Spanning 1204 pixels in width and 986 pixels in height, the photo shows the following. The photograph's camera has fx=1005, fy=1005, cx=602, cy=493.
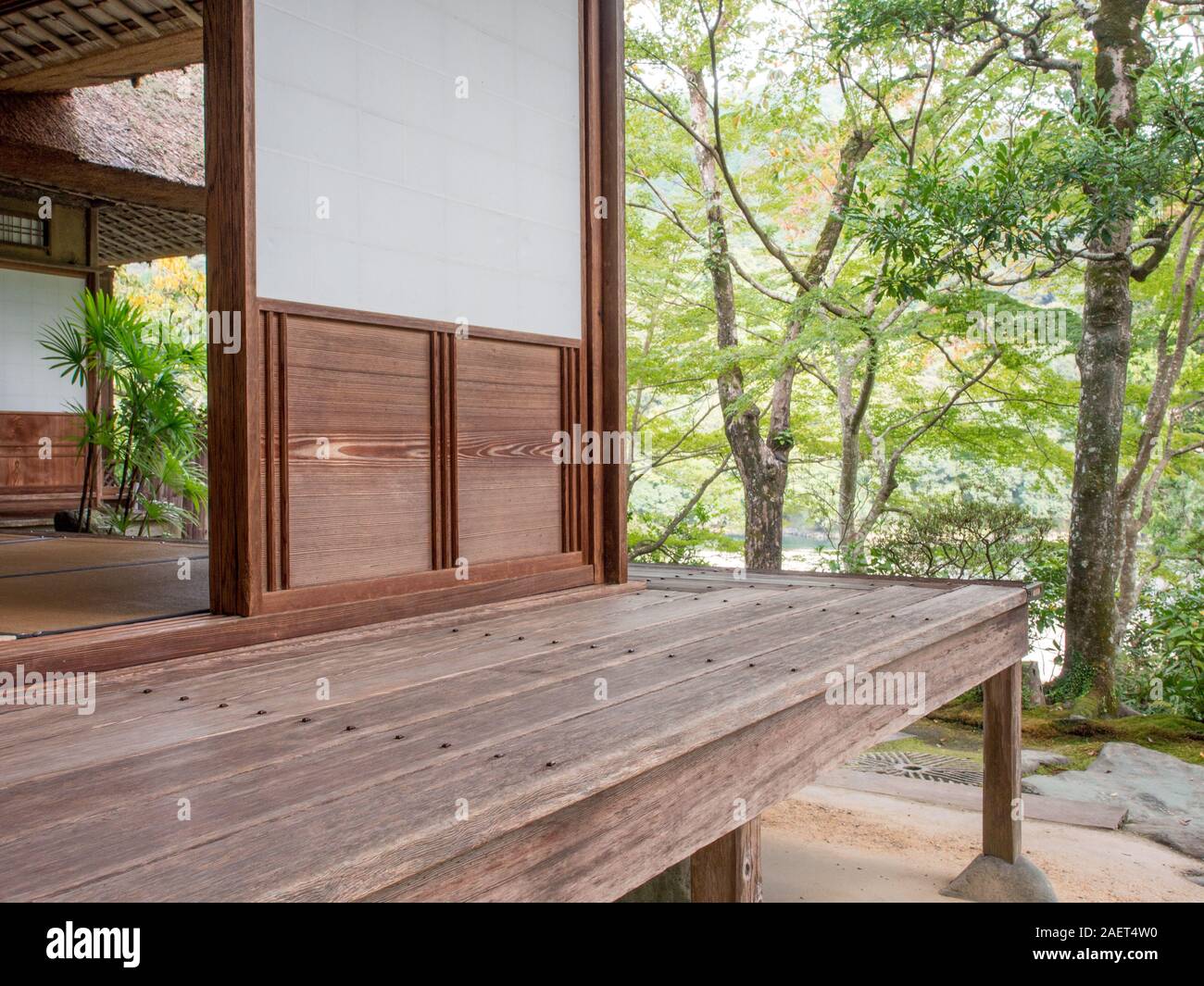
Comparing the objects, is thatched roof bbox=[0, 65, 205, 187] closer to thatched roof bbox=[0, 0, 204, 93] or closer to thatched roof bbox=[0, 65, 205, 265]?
thatched roof bbox=[0, 65, 205, 265]

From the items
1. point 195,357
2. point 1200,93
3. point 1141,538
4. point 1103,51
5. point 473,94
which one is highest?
point 1103,51

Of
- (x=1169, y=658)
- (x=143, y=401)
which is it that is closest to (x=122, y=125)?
(x=143, y=401)

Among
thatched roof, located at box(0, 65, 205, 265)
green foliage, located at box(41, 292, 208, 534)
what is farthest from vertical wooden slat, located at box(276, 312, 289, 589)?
thatched roof, located at box(0, 65, 205, 265)

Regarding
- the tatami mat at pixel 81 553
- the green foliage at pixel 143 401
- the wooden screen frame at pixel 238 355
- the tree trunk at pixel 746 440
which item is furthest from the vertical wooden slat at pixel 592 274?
the tree trunk at pixel 746 440

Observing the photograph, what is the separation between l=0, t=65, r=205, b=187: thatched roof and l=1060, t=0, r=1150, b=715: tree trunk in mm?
6592

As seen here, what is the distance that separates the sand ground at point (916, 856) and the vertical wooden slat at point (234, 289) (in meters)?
2.87

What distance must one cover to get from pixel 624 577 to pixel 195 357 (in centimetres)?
352

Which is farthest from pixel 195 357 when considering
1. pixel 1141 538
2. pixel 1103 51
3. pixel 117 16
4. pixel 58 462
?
pixel 1141 538

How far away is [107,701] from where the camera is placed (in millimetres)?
2143

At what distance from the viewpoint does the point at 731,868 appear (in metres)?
2.53

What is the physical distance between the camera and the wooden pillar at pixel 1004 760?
14.4ft

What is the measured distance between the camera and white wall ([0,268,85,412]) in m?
8.00

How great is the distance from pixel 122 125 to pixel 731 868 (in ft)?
23.9
